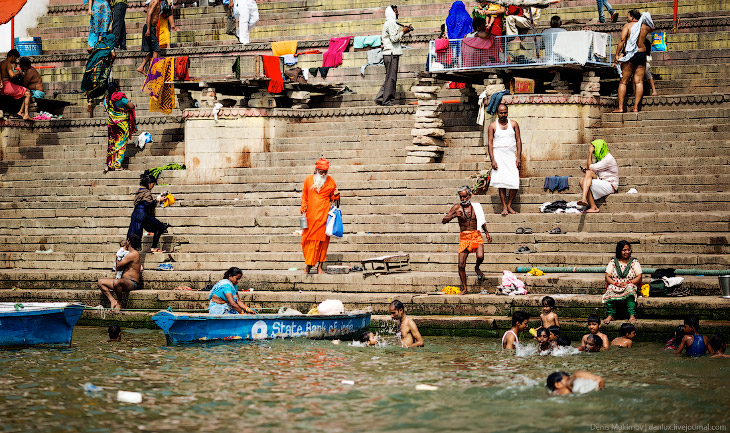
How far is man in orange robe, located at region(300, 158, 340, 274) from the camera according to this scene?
15641mm

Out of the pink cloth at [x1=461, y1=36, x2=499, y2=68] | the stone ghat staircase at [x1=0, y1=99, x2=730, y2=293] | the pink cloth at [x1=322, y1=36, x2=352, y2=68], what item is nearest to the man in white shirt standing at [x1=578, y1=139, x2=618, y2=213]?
the stone ghat staircase at [x1=0, y1=99, x2=730, y2=293]

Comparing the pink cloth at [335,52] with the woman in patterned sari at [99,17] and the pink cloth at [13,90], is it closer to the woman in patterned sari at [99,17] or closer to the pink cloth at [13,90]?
the woman in patterned sari at [99,17]

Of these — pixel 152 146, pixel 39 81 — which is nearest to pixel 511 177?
pixel 152 146

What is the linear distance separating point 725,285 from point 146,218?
Answer: 860 cm

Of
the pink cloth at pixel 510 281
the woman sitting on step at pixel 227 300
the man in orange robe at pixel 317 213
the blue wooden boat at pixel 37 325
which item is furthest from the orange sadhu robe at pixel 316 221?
the blue wooden boat at pixel 37 325

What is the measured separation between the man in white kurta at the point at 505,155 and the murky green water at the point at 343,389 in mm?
3622

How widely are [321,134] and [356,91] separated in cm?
173

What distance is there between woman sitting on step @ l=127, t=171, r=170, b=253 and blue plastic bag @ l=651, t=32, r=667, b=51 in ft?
30.6

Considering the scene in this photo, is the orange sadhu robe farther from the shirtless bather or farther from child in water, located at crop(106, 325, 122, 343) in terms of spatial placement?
child in water, located at crop(106, 325, 122, 343)

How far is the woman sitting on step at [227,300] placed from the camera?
13.9m

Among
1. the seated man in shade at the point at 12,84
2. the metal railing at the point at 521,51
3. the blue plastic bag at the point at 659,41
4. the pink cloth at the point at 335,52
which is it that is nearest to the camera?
the metal railing at the point at 521,51

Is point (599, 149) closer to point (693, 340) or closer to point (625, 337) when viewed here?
point (625, 337)

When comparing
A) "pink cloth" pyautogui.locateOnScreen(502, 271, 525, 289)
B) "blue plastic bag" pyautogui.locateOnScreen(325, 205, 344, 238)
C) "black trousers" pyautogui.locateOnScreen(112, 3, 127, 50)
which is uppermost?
"black trousers" pyautogui.locateOnScreen(112, 3, 127, 50)

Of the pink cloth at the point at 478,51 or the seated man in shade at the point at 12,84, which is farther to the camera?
the seated man in shade at the point at 12,84
